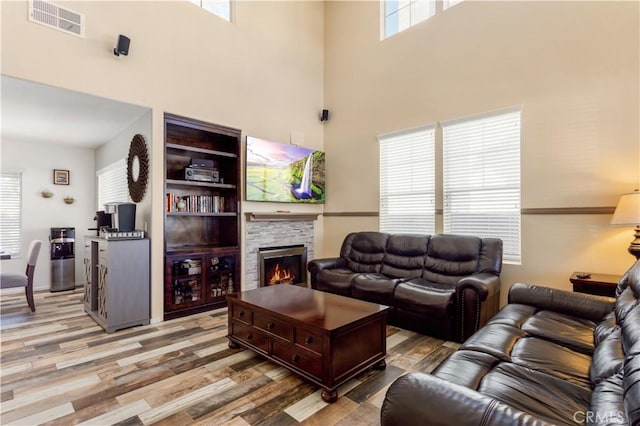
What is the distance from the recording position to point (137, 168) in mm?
3953

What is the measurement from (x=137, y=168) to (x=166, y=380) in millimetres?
2681

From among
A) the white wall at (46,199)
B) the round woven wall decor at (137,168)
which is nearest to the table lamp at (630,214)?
the round woven wall decor at (137,168)

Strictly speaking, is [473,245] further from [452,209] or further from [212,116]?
[212,116]

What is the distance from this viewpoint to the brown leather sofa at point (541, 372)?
39.7 inches

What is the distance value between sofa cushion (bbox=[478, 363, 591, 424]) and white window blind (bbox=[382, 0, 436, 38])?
459 cm

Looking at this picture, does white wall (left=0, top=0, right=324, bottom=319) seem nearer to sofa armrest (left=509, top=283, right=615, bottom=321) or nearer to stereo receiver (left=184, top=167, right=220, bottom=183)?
stereo receiver (left=184, top=167, right=220, bottom=183)

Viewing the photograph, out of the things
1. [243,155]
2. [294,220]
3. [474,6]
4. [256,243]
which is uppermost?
[474,6]

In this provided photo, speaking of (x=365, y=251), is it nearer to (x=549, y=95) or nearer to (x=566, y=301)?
(x=566, y=301)

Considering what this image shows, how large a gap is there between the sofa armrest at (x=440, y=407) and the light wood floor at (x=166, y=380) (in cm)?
90

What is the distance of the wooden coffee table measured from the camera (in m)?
2.10

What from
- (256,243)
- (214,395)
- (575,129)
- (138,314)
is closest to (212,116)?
(256,243)

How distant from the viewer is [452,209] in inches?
162

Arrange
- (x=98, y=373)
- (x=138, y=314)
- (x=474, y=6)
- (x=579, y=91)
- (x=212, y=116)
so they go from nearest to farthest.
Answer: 1. (x=98, y=373)
2. (x=579, y=91)
3. (x=138, y=314)
4. (x=474, y=6)
5. (x=212, y=116)

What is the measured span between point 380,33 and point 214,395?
17.0ft
